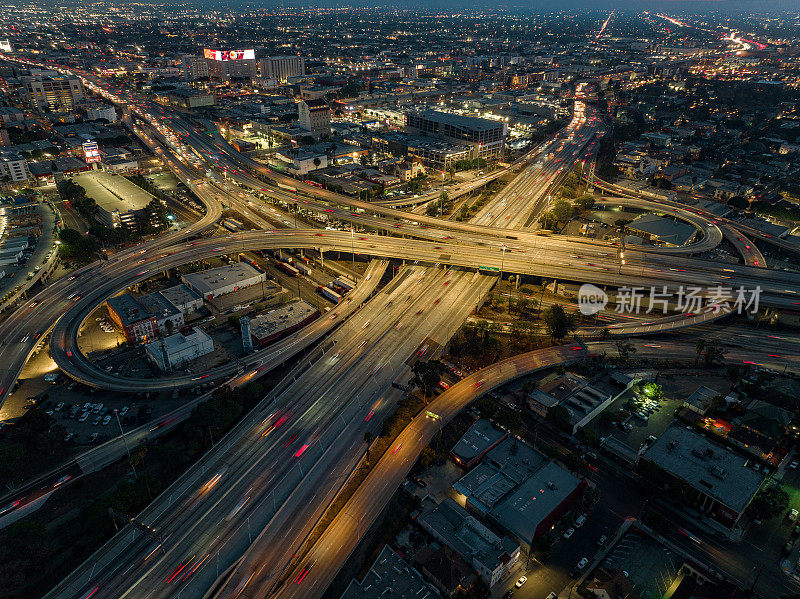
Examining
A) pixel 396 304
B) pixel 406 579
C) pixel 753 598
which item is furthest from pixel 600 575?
pixel 396 304

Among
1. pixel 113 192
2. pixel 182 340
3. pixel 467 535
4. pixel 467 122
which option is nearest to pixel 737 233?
pixel 467 122

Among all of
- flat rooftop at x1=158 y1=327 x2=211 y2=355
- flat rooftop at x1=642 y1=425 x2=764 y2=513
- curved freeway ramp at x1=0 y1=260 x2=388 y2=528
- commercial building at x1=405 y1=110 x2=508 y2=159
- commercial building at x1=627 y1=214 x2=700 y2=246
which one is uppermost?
commercial building at x1=405 y1=110 x2=508 y2=159

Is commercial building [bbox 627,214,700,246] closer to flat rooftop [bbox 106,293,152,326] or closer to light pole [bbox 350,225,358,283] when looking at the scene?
light pole [bbox 350,225,358,283]

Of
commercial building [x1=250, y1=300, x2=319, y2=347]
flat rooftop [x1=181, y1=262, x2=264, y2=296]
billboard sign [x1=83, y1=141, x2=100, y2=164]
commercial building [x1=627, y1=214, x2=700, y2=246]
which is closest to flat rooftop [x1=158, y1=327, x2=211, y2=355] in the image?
commercial building [x1=250, y1=300, x2=319, y2=347]

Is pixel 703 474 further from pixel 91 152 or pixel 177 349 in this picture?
pixel 91 152

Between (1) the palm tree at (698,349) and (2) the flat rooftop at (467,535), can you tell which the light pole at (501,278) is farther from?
(2) the flat rooftop at (467,535)

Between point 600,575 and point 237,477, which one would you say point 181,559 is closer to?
point 237,477
